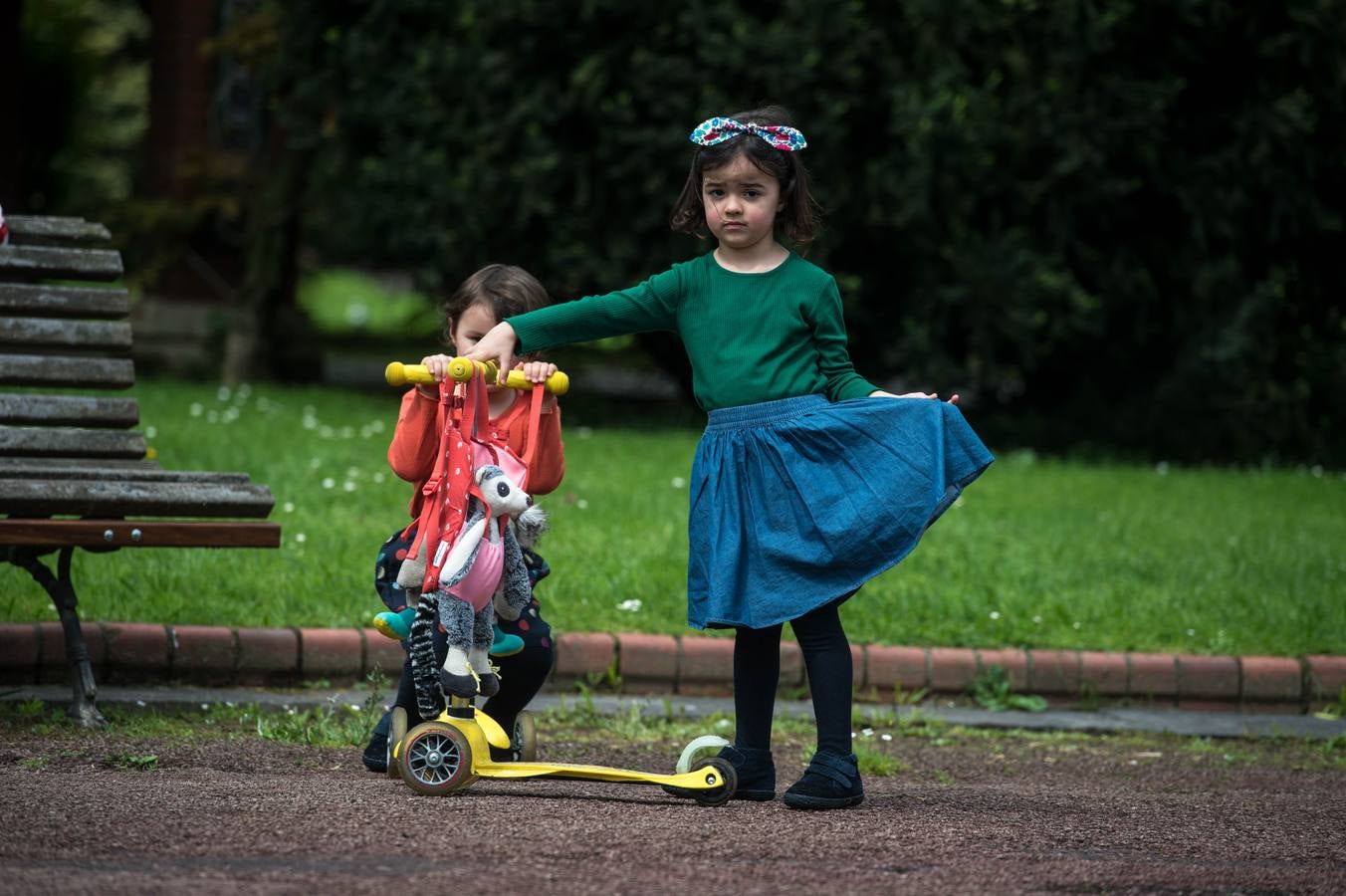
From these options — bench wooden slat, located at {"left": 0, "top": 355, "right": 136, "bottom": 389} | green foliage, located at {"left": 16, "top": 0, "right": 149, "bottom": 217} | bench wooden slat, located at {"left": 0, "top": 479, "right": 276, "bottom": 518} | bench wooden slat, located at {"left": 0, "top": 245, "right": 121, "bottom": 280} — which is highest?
green foliage, located at {"left": 16, "top": 0, "right": 149, "bottom": 217}

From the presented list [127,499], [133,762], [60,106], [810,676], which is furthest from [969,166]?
[60,106]

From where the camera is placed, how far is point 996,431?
11648 millimetres

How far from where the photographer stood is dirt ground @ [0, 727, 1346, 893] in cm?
314

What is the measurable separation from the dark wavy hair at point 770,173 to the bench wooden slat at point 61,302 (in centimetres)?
202

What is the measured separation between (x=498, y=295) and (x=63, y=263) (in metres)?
1.85

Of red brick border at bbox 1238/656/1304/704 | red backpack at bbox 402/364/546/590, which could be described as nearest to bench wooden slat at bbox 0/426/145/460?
red backpack at bbox 402/364/546/590

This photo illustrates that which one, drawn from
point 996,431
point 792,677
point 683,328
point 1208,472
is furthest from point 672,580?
point 996,431

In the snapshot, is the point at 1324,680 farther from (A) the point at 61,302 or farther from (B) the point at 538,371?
(A) the point at 61,302

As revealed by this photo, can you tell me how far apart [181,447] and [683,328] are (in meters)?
5.16

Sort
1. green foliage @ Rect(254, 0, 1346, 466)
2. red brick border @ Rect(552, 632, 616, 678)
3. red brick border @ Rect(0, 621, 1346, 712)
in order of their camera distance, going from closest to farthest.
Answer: red brick border @ Rect(0, 621, 1346, 712)
red brick border @ Rect(552, 632, 616, 678)
green foliage @ Rect(254, 0, 1346, 466)

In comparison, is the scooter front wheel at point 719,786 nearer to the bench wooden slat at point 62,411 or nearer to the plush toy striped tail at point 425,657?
the plush toy striped tail at point 425,657

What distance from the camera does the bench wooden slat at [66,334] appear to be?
5.24 m

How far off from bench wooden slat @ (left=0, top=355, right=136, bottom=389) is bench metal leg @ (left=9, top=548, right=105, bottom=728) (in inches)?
26.0

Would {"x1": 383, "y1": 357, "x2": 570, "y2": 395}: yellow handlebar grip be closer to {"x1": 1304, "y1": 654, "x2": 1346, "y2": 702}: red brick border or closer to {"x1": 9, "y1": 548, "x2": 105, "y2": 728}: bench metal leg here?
{"x1": 9, "y1": 548, "x2": 105, "y2": 728}: bench metal leg
